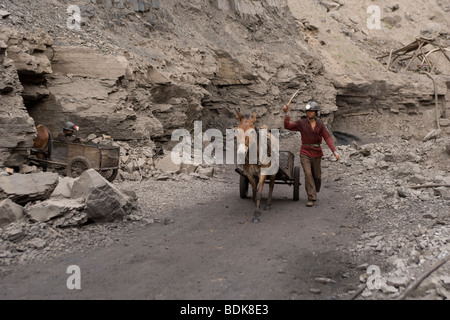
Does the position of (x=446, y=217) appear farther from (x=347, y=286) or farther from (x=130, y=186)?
(x=130, y=186)

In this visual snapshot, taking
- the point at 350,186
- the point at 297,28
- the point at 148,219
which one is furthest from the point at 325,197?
the point at 297,28

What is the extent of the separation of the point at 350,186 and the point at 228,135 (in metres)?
9.92

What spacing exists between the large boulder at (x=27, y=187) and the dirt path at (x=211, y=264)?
1.67 metres

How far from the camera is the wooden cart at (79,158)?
31.6 feet

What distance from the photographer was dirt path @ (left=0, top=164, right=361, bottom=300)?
165 inches

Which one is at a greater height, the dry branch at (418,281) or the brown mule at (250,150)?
the brown mule at (250,150)

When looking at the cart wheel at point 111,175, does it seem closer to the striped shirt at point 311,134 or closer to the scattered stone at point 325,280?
the striped shirt at point 311,134

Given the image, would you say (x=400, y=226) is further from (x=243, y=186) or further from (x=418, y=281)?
(x=243, y=186)
